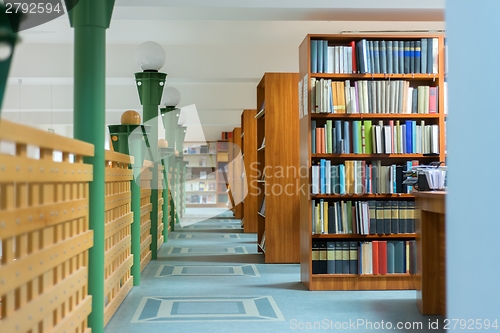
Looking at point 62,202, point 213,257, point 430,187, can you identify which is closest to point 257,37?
point 213,257

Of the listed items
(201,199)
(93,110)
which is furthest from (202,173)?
(93,110)

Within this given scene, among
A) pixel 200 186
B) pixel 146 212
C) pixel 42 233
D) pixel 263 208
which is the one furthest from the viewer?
pixel 200 186

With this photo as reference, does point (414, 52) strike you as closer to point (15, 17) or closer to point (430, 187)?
point (430, 187)

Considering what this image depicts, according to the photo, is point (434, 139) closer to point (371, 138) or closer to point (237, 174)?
point (371, 138)

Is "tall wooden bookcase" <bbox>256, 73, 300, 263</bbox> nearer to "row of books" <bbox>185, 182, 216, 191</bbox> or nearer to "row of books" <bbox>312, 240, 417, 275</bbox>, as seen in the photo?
"row of books" <bbox>312, 240, 417, 275</bbox>

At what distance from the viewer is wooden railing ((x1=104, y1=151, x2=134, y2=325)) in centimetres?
436

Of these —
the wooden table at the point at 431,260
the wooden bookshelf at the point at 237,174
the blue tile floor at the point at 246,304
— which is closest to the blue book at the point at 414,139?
the wooden table at the point at 431,260

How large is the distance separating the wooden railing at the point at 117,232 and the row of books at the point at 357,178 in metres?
1.81

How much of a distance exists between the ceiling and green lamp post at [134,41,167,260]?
41cm

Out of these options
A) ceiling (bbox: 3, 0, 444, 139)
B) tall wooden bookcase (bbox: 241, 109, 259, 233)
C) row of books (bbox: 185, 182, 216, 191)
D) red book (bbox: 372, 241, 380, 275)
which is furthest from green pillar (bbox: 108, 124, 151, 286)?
row of books (bbox: 185, 182, 216, 191)

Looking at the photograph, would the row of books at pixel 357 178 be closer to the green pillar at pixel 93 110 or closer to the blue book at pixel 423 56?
the blue book at pixel 423 56

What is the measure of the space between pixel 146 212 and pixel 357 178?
2.94m

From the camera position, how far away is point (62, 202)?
2951 millimetres

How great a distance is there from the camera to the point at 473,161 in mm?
1638
